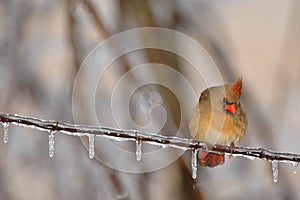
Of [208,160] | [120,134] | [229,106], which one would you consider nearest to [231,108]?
[229,106]

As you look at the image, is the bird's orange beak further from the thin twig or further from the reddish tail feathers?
the thin twig

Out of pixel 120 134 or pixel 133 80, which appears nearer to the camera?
pixel 120 134

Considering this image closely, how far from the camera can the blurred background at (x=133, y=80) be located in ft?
5.37

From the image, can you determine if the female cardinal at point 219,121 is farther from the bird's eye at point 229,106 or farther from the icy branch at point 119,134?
the icy branch at point 119,134

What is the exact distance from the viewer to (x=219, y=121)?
6.02 feet

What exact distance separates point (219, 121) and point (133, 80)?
1.12 ft

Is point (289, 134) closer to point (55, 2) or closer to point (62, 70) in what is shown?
point (62, 70)

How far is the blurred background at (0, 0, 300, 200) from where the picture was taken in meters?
1.64

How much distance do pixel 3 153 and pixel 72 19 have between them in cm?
95

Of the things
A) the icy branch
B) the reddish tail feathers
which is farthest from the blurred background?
the icy branch

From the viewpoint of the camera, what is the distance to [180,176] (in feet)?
5.08

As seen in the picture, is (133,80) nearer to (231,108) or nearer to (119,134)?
(231,108)

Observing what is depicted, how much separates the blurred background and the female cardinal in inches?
2.6

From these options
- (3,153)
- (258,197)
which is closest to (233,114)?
(258,197)
